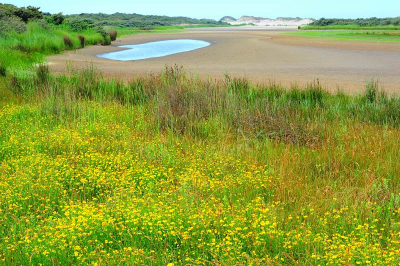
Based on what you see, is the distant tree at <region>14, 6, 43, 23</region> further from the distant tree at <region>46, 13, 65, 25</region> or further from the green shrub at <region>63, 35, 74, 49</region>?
the green shrub at <region>63, 35, 74, 49</region>

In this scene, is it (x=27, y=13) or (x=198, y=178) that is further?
(x=27, y=13)

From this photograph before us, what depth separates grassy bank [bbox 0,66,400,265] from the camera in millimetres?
3977

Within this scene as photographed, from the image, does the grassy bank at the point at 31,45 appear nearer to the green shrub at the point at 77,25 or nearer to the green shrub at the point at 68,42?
the green shrub at the point at 68,42

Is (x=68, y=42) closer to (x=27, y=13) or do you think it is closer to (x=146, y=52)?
(x=146, y=52)

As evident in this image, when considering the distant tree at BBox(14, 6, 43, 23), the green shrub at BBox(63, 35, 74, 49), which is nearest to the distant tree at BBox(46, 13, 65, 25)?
the distant tree at BBox(14, 6, 43, 23)

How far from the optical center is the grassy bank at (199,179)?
13.0 ft

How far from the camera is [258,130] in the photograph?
7641 mm

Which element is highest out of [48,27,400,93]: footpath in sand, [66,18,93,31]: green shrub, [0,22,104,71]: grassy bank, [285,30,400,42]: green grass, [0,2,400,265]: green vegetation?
[66,18,93,31]: green shrub

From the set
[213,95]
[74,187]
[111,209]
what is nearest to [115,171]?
[74,187]

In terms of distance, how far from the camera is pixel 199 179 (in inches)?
211

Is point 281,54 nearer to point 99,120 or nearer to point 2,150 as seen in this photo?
point 99,120

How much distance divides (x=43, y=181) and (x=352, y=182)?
3.78m

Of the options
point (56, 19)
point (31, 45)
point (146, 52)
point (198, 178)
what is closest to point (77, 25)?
point (56, 19)

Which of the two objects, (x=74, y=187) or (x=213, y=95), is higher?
(x=213, y=95)
